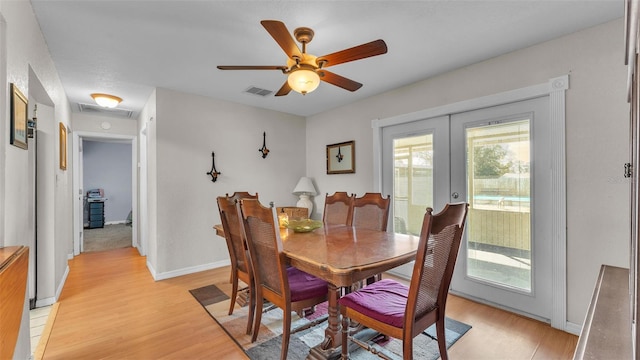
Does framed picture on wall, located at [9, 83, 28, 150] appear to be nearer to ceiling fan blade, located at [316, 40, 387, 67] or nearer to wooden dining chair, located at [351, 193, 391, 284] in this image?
ceiling fan blade, located at [316, 40, 387, 67]

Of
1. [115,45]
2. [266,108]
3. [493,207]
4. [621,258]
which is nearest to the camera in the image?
[621,258]

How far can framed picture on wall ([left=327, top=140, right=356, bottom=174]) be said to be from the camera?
161 inches

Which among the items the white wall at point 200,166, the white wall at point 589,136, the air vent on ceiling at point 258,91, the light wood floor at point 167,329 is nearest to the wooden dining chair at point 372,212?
the light wood floor at point 167,329

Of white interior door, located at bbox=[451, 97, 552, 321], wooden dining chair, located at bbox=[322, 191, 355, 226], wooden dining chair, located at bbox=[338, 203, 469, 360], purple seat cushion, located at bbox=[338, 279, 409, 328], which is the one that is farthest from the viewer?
wooden dining chair, located at bbox=[322, 191, 355, 226]

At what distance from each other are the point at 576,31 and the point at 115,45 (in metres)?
3.80

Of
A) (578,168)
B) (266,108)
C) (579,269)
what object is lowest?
(579,269)

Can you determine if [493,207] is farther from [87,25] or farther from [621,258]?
[87,25]

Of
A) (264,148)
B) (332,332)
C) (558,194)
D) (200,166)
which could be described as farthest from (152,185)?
(558,194)

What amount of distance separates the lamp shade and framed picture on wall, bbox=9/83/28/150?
3.23 meters

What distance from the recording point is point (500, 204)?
8.86 ft

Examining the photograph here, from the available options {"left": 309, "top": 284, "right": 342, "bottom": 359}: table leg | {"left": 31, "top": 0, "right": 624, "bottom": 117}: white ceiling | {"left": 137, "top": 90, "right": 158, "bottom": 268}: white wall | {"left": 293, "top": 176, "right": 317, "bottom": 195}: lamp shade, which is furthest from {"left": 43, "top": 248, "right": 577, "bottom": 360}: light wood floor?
{"left": 31, "top": 0, "right": 624, "bottom": 117}: white ceiling

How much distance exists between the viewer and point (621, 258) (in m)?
2.03

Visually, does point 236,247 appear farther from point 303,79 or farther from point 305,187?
point 305,187

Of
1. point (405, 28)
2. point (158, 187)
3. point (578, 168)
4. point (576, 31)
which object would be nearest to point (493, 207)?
point (578, 168)
